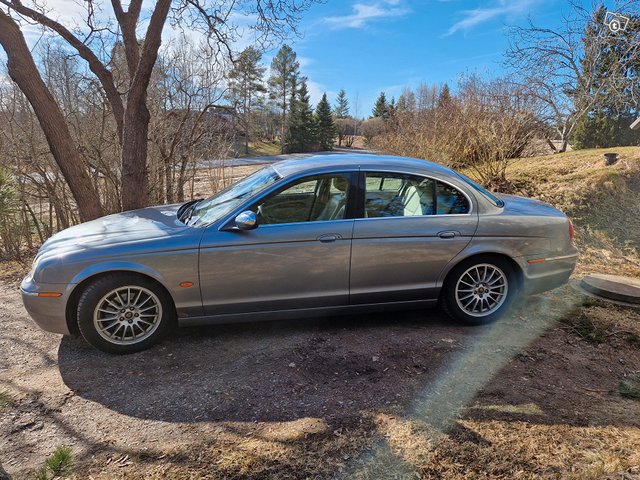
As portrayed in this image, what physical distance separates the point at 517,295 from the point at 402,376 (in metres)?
1.70

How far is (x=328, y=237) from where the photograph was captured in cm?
355

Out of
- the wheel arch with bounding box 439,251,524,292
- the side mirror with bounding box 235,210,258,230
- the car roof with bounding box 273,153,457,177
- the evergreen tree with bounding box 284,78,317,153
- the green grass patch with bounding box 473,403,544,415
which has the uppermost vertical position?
the evergreen tree with bounding box 284,78,317,153

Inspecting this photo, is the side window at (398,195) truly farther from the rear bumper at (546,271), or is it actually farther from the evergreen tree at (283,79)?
the evergreen tree at (283,79)

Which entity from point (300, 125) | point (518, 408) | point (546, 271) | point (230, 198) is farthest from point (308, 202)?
point (300, 125)

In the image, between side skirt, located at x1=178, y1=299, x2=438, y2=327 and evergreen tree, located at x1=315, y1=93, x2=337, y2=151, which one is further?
evergreen tree, located at x1=315, y1=93, x2=337, y2=151

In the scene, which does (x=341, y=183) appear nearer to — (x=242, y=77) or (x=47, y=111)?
(x=47, y=111)

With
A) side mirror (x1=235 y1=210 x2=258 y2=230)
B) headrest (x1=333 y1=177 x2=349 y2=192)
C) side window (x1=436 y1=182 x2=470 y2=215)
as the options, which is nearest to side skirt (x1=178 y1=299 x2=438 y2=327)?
side mirror (x1=235 y1=210 x2=258 y2=230)

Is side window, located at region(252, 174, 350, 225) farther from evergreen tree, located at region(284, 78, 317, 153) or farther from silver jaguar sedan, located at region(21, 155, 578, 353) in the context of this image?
evergreen tree, located at region(284, 78, 317, 153)

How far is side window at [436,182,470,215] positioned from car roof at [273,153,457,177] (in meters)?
0.16

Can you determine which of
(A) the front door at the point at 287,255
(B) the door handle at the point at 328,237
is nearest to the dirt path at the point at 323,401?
(A) the front door at the point at 287,255

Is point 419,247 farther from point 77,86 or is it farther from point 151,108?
point 77,86

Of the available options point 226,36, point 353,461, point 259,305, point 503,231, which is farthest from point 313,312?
point 226,36

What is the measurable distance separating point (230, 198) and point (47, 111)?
14.6 ft

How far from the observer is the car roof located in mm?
3816
